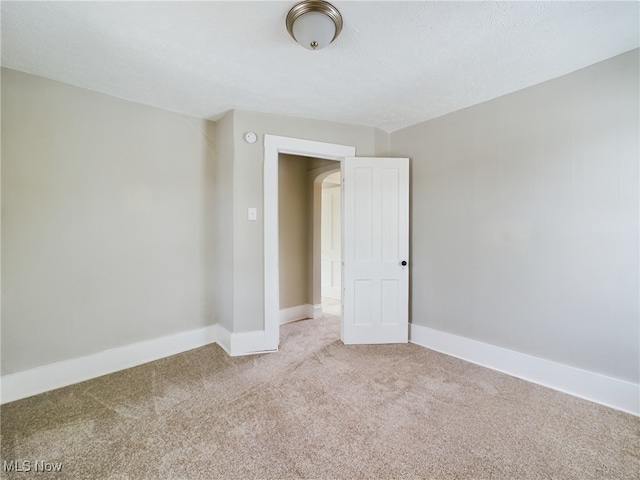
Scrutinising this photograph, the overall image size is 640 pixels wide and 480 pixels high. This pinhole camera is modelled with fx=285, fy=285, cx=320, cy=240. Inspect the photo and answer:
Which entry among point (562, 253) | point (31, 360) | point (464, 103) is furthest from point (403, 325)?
point (31, 360)

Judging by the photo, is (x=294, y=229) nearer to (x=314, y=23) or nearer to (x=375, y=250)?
(x=375, y=250)

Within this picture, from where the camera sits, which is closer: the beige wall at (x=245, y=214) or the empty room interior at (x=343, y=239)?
the empty room interior at (x=343, y=239)

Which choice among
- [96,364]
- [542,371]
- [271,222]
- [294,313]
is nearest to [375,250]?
[271,222]

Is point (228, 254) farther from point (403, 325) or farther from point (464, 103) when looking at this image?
point (464, 103)

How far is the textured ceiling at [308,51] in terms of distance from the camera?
1544 millimetres

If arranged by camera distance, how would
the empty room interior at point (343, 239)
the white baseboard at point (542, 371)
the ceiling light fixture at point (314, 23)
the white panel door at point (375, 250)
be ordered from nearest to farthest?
the ceiling light fixture at point (314, 23), the empty room interior at point (343, 239), the white baseboard at point (542, 371), the white panel door at point (375, 250)

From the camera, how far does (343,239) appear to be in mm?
3125

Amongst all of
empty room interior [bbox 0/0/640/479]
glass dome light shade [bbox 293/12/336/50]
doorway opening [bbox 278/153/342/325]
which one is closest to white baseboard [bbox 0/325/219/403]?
empty room interior [bbox 0/0/640/479]

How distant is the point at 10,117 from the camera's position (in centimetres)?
205

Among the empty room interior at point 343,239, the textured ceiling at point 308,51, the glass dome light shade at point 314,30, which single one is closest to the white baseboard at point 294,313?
the empty room interior at point 343,239

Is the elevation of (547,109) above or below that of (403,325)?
above

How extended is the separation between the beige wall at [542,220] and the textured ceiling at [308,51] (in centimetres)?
27

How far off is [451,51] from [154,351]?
346 centimetres

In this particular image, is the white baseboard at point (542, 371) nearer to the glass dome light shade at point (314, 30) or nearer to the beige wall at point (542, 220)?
the beige wall at point (542, 220)
